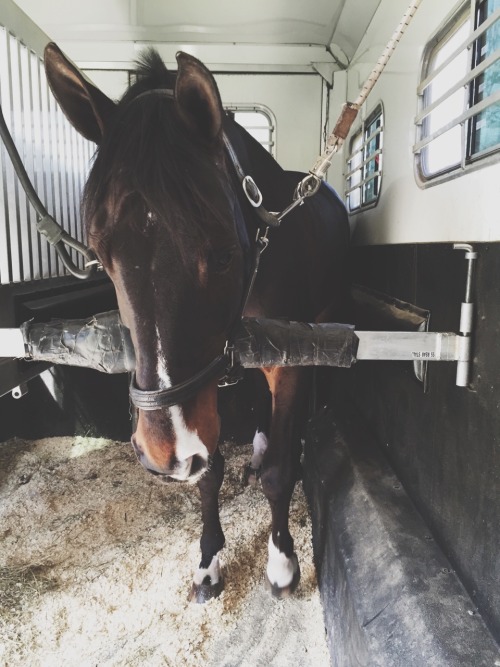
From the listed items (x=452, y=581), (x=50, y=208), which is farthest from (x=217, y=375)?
(x=50, y=208)

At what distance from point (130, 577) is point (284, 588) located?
0.57 metres

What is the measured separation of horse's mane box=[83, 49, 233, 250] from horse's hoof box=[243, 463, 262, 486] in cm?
170

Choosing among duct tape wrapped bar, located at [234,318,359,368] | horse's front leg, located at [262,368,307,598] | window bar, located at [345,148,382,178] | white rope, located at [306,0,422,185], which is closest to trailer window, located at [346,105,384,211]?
window bar, located at [345,148,382,178]

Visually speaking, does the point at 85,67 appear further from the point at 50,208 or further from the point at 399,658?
the point at 399,658

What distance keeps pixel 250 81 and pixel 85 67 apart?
1053 mm

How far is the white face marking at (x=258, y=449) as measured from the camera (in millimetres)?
2449

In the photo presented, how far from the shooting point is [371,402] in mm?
2029

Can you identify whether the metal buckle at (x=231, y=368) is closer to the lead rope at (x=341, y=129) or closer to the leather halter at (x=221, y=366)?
the leather halter at (x=221, y=366)

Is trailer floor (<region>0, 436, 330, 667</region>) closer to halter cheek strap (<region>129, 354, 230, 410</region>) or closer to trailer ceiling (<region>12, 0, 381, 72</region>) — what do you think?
halter cheek strap (<region>129, 354, 230, 410</region>)

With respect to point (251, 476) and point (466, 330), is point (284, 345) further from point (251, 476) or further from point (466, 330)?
Result: point (251, 476)

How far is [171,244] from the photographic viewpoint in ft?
2.93

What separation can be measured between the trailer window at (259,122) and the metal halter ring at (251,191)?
6.64 feet

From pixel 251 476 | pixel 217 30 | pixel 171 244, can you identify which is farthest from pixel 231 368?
pixel 217 30

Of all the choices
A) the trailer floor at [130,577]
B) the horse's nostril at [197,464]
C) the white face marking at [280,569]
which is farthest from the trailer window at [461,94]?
the trailer floor at [130,577]
